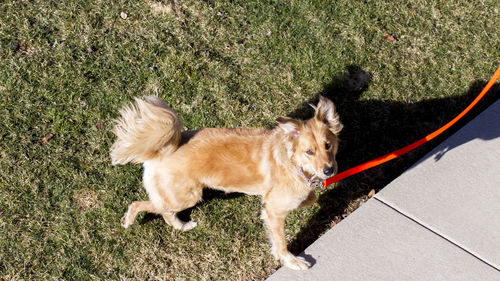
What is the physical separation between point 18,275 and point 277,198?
2479 millimetres

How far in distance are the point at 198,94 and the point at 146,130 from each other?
6.62 ft

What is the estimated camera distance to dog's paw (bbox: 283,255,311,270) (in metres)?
3.80

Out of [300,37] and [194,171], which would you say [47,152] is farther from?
[300,37]

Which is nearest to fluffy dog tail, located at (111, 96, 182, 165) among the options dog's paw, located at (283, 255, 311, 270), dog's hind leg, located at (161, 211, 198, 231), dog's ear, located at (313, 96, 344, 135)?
dog's hind leg, located at (161, 211, 198, 231)

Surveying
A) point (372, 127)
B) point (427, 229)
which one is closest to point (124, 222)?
point (427, 229)

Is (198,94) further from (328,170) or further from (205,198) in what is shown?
(328,170)

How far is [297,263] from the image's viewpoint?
380 cm

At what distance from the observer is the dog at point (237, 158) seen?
11.8ft

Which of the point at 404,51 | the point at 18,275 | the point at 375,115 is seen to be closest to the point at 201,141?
the point at 18,275

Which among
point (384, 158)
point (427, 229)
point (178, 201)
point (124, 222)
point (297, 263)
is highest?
point (384, 158)

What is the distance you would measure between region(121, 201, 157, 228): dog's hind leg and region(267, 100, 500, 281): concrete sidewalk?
4.33 ft

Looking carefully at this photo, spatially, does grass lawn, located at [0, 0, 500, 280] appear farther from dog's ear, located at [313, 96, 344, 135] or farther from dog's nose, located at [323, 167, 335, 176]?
dog's ear, located at [313, 96, 344, 135]

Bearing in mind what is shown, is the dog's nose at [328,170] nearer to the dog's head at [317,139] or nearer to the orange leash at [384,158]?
the dog's head at [317,139]

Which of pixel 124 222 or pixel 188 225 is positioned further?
pixel 188 225
